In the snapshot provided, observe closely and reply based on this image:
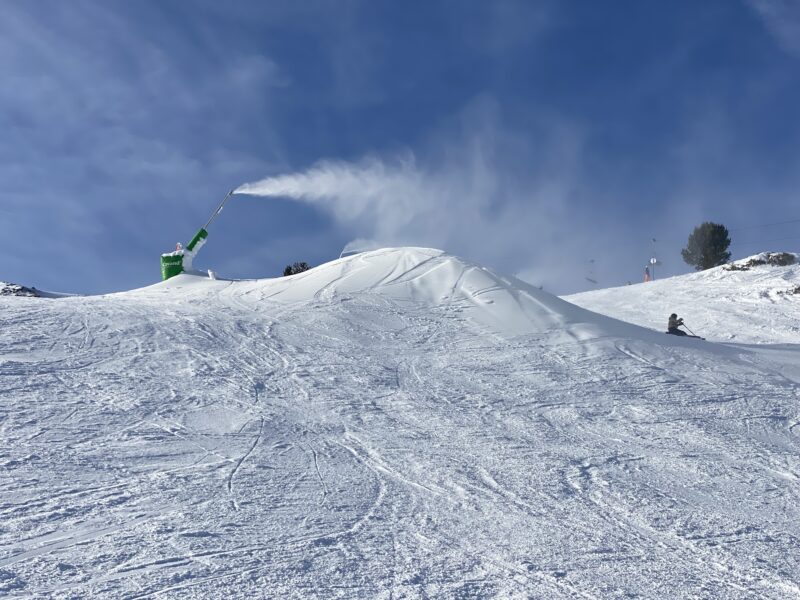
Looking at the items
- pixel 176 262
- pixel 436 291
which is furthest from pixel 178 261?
pixel 436 291

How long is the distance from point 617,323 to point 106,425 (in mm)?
11569

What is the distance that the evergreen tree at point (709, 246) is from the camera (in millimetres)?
61781

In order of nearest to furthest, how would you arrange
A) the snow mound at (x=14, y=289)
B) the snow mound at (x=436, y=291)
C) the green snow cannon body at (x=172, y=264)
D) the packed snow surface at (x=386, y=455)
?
the packed snow surface at (x=386, y=455)
the snow mound at (x=436, y=291)
the green snow cannon body at (x=172, y=264)
the snow mound at (x=14, y=289)

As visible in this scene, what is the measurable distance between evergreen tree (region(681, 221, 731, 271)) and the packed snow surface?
1963 inches

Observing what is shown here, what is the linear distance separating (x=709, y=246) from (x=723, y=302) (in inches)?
1471

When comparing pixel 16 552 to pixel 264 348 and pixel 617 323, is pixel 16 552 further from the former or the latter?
pixel 617 323

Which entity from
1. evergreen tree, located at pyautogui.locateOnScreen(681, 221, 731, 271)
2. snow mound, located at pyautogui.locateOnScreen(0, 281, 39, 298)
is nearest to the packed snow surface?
snow mound, located at pyautogui.locateOnScreen(0, 281, 39, 298)

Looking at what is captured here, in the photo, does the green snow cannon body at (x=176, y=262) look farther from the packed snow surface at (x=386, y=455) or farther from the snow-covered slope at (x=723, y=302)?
the snow-covered slope at (x=723, y=302)

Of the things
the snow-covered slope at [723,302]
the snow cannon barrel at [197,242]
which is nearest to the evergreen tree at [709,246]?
the snow-covered slope at [723,302]

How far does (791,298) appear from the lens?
1097 inches

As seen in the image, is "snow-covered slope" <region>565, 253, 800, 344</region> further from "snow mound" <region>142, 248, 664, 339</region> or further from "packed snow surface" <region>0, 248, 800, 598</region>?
"snow mound" <region>142, 248, 664, 339</region>

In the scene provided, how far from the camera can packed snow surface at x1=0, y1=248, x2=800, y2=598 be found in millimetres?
4918

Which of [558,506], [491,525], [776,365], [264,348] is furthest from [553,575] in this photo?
[776,365]

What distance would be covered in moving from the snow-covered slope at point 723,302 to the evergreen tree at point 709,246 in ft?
83.1
